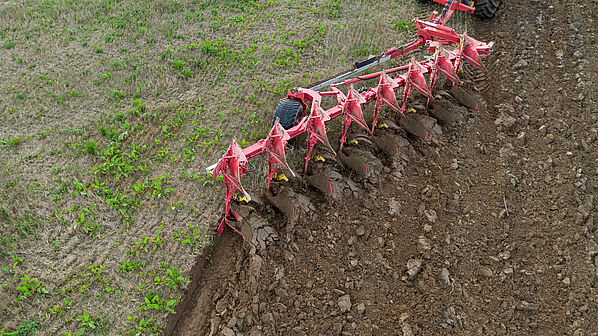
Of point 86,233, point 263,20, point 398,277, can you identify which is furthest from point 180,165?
point 263,20

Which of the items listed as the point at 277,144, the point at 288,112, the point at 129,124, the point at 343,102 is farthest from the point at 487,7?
the point at 129,124

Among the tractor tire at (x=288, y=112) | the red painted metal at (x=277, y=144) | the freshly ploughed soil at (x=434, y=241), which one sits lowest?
the freshly ploughed soil at (x=434, y=241)

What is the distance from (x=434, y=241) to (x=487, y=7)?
695 cm

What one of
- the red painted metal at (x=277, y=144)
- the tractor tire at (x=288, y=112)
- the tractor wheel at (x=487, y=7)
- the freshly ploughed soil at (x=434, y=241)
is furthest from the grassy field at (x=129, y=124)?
the tractor wheel at (x=487, y=7)

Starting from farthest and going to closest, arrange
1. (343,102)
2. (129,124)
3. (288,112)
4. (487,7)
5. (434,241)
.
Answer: (487,7), (129,124), (288,112), (343,102), (434,241)

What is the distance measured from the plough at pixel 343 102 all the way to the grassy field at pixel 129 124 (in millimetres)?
810

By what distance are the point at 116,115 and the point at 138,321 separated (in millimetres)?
3992

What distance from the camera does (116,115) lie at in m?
7.54

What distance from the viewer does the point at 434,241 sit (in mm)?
5566

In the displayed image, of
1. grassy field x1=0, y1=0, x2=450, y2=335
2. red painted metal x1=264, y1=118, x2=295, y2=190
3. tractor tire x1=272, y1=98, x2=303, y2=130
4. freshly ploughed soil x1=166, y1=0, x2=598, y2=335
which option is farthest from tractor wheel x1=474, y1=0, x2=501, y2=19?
red painted metal x1=264, y1=118, x2=295, y2=190

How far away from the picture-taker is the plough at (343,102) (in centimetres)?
543

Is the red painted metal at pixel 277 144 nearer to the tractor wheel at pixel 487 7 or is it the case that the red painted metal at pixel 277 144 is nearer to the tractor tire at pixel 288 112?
the tractor tire at pixel 288 112

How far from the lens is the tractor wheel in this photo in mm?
10062

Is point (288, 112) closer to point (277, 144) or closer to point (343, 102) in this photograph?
point (343, 102)
